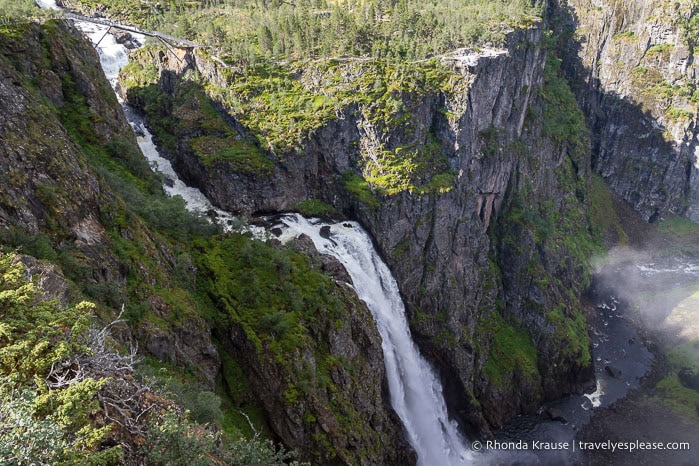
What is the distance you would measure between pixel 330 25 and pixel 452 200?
2887 cm

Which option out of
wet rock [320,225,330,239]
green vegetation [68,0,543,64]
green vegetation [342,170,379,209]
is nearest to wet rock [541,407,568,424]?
green vegetation [342,170,379,209]

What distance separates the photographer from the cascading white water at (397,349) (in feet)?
132

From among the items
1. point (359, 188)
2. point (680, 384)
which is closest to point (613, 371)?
point (680, 384)

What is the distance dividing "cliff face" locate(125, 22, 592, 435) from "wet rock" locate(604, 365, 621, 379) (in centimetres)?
402

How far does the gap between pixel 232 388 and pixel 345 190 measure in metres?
24.8

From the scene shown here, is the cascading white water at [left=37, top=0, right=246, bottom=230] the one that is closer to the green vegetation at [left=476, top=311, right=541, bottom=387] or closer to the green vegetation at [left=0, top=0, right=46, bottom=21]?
the green vegetation at [left=0, top=0, right=46, bottom=21]

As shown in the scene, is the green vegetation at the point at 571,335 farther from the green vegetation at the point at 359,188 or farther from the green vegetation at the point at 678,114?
the green vegetation at the point at 678,114

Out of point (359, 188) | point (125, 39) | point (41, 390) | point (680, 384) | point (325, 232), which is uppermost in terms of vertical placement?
point (125, 39)

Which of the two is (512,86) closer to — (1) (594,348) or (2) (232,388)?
(1) (594,348)

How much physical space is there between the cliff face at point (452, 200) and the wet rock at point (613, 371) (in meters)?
4.02

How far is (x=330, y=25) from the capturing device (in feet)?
196

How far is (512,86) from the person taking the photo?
5956 cm

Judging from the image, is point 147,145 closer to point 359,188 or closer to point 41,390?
point 359,188

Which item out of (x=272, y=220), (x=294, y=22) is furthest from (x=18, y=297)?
(x=294, y=22)
